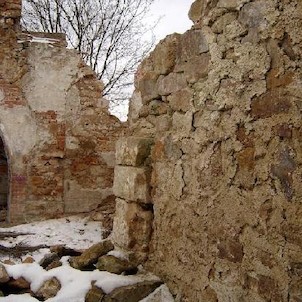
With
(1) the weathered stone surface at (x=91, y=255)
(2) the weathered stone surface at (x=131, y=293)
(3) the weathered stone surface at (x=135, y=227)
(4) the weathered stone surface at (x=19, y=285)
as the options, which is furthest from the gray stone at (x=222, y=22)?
(4) the weathered stone surface at (x=19, y=285)

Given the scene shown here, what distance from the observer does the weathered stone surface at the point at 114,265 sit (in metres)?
2.69

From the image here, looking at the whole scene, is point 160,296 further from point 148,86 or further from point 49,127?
point 49,127

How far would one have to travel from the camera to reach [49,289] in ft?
8.46

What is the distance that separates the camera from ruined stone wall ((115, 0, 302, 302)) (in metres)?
1.73

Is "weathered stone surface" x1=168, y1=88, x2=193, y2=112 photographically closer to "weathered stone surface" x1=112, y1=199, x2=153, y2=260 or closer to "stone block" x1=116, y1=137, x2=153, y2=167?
"stone block" x1=116, y1=137, x2=153, y2=167

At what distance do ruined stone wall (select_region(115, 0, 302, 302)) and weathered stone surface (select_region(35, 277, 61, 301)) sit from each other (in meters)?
0.57

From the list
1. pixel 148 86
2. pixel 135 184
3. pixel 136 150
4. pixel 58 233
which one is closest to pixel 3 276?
pixel 135 184

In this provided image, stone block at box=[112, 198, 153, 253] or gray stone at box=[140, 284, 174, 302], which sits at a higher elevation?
stone block at box=[112, 198, 153, 253]

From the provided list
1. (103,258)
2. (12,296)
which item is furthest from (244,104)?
(12,296)

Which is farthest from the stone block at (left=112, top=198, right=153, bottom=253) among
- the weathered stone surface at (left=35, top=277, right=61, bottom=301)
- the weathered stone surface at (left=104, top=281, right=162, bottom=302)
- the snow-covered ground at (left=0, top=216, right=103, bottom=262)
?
the snow-covered ground at (left=0, top=216, right=103, bottom=262)

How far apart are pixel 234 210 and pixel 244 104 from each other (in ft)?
1.59

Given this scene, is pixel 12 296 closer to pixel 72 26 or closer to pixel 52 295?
pixel 52 295

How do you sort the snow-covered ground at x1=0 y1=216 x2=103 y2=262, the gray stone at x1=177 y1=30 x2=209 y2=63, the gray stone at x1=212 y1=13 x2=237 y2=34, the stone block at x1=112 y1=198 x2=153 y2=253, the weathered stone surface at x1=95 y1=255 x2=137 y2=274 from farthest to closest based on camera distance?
the snow-covered ground at x1=0 y1=216 x2=103 y2=262
the stone block at x1=112 y1=198 x2=153 y2=253
the weathered stone surface at x1=95 y1=255 x2=137 y2=274
the gray stone at x1=177 y1=30 x2=209 y2=63
the gray stone at x1=212 y1=13 x2=237 y2=34

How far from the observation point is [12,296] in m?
2.60
